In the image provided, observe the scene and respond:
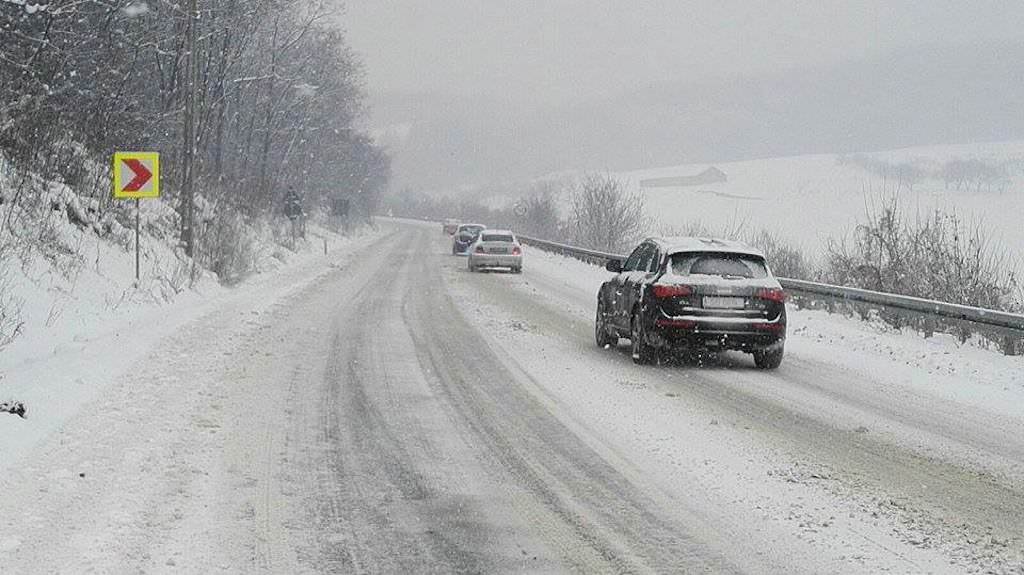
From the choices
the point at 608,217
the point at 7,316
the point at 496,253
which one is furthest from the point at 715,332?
the point at 608,217

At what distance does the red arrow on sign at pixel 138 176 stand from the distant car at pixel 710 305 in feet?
31.7

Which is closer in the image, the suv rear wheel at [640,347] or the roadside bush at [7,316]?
the roadside bush at [7,316]

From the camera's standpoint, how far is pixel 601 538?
498 cm

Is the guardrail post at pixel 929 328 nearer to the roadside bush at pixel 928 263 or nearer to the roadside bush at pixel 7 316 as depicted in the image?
the roadside bush at pixel 928 263

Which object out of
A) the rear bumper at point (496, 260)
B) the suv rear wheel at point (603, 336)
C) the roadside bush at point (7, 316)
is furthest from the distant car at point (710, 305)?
the rear bumper at point (496, 260)

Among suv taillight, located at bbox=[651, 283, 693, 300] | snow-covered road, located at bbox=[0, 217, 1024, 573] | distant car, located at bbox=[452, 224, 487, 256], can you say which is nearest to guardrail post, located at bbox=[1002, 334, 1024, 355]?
snow-covered road, located at bbox=[0, 217, 1024, 573]

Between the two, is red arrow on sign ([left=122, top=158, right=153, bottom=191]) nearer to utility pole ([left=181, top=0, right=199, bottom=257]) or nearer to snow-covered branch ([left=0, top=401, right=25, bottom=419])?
utility pole ([left=181, top=0, right=199, bottom=257])

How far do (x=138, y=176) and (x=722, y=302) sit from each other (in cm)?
1094

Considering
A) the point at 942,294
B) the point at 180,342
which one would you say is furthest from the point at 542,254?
the point at 180,342

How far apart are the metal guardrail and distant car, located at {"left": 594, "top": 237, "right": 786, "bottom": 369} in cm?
360

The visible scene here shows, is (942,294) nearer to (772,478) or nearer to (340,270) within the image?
(772,478)

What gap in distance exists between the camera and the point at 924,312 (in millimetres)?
15383

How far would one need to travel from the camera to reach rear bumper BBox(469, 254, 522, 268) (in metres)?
33.2

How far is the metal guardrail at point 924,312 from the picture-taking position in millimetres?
13414
